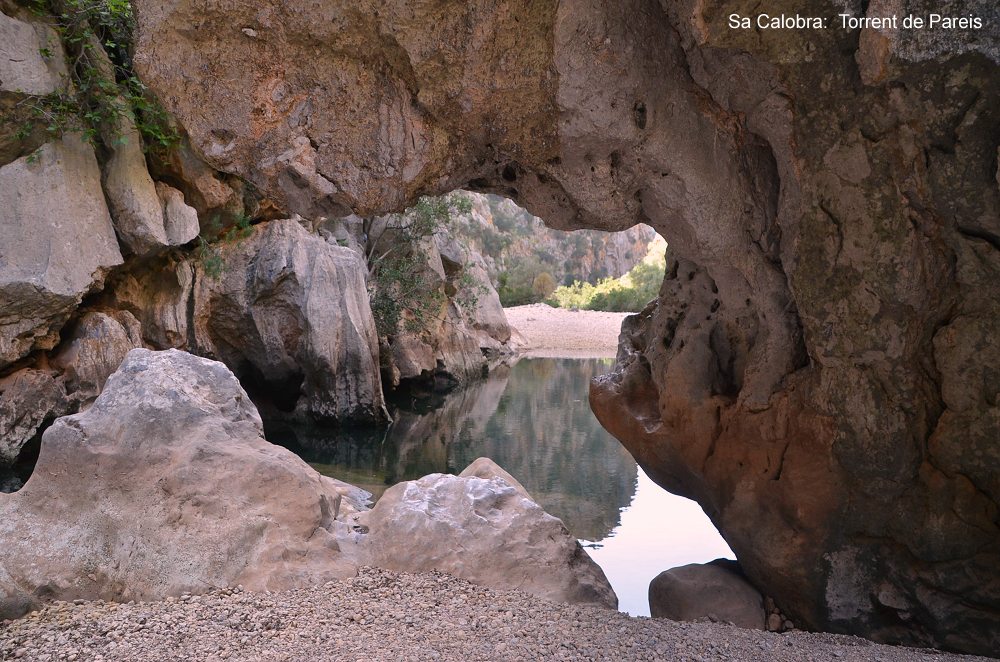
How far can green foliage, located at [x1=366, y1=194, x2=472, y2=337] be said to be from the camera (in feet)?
49.4

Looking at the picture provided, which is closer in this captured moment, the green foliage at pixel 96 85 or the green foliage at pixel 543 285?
the green foliage at pixel 96 85

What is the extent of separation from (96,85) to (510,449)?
21.6 ft

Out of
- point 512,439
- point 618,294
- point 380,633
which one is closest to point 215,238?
point 512,439

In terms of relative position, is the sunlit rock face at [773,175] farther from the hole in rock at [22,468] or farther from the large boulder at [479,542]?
the hole in rock at [22,468]

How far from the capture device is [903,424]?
141 inches

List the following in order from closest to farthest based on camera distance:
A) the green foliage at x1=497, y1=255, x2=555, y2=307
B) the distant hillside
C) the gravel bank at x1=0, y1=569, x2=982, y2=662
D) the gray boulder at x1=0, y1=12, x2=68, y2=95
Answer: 1. the gravel bank at x1=0, y1=569, x2=982, y2=662
2. the gray boulder at x1=0, y1=12, x2=68, y2=95
3. the green foliage at x1=497, y1=255, x2=555, y2=307
4. the distant hillside

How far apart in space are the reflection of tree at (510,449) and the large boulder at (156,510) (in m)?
3.51

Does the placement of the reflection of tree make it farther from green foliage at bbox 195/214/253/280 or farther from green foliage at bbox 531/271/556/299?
green foliage at bbox 531/271/556/299

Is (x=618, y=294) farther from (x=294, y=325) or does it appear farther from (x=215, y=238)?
(x=215, y=238)

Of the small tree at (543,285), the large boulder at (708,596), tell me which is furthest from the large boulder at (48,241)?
the small tree at (543,285)

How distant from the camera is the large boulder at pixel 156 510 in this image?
372cm

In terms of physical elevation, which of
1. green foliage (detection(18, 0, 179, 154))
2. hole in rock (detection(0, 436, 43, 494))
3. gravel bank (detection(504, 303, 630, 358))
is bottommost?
gravel bank (detection(504, 303, 630, 358))

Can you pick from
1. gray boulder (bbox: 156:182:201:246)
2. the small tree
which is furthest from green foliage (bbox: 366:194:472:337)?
the small tree

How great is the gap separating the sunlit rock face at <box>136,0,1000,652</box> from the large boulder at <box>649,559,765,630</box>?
5.2 inches
